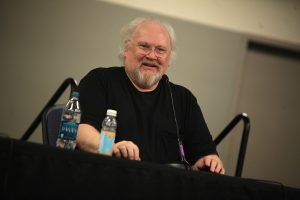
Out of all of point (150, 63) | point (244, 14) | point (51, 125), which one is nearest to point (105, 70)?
point (150, 63)

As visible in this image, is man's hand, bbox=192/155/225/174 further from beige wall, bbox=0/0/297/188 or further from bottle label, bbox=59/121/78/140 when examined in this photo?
beige wall, bbox=0/0/297/188

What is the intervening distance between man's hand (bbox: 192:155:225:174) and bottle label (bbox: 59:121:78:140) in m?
0.60

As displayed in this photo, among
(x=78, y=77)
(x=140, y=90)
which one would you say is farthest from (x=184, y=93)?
(x=78, y=77)

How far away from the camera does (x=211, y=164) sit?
75.1 inches

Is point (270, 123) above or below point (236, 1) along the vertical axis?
below

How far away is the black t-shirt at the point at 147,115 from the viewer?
199 centimetres

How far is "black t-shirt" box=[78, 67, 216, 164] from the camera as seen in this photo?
199 centimetres

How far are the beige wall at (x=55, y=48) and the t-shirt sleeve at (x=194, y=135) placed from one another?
6.00 feet

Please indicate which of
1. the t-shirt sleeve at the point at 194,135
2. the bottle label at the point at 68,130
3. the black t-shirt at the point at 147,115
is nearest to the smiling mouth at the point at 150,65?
the black t-shirt at the point at 147,115

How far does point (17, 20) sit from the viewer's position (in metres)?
3.77

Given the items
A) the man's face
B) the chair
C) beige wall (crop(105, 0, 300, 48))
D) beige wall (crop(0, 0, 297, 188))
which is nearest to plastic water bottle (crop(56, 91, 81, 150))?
the chair

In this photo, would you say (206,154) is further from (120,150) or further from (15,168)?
(15,168)

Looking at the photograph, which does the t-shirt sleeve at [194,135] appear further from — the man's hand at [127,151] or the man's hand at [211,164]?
the man's hand at [127,151]

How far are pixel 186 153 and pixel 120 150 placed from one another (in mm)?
708
